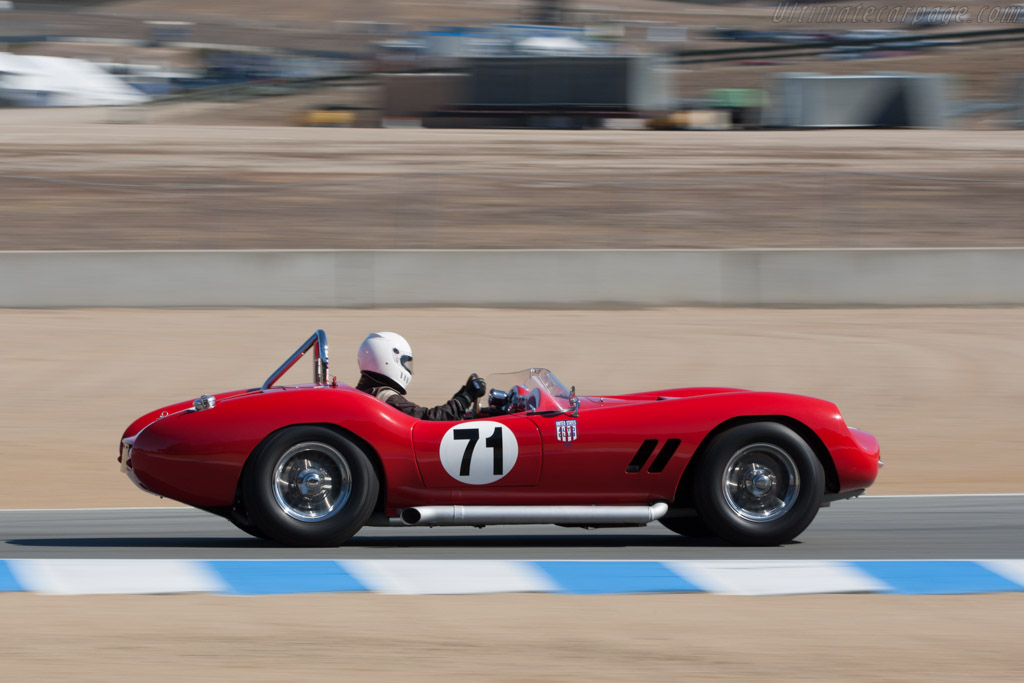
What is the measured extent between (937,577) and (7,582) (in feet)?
12.8

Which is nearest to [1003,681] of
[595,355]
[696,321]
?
[595,355]

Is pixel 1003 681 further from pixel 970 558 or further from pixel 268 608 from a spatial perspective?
pixel 268 608

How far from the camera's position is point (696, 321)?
16141 mm

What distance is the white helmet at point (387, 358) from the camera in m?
6.51

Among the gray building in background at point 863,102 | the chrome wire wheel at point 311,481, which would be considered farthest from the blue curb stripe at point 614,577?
the gray building in background at point 863,102

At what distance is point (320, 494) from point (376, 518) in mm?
277

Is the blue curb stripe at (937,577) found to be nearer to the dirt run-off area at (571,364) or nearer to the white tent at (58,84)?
the dirt run-off area at (571,364)

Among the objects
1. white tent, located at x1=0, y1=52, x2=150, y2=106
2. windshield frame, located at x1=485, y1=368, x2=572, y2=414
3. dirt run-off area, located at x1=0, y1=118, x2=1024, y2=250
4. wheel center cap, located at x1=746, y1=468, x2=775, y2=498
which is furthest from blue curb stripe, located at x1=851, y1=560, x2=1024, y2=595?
white tent, located at x1=0, y1=52, x2=150, y2=106

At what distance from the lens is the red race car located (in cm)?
607

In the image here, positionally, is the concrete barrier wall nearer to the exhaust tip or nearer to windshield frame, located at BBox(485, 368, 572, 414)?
windshield frame, located at BBox(485, 368, 572, 414)

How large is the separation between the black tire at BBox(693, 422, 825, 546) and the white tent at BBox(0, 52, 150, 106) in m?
41.3

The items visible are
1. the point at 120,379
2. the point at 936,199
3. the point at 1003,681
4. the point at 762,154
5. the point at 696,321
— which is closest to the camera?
the point at 1003,681

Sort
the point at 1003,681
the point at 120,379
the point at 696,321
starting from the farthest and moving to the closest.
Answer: the point at 696,321 < the point at 120,379 < the point at 1003,681

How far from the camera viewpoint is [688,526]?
22.3 feet
